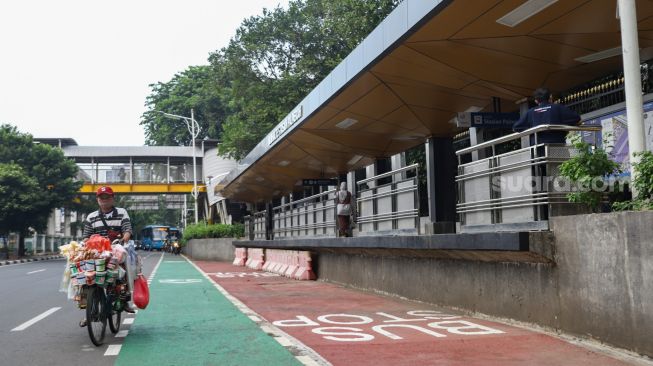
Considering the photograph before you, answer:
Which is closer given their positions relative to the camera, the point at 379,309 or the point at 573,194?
the point at 573,194

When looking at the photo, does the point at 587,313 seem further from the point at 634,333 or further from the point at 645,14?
the point at 645,14

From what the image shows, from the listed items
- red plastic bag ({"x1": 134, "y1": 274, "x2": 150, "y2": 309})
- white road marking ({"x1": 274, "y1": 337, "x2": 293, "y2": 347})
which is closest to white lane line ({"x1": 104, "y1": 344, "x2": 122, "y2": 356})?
red plastic bag ({"x1": 134, "y1": 274, "x2": 150, "y2": 309})

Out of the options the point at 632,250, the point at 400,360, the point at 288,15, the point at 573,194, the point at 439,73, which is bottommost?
the point at 400,360

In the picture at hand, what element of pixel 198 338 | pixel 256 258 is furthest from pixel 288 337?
pixel 256 258

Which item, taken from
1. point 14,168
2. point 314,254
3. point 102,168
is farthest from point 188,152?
point 314,254

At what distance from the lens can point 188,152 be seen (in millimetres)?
63469

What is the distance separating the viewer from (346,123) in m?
15.1

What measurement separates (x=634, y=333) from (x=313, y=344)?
3329 millimetres

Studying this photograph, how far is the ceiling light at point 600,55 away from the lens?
9.41 m

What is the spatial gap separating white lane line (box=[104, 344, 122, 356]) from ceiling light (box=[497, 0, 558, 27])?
6.12 metres

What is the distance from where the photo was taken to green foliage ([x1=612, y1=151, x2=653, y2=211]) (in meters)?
6.05

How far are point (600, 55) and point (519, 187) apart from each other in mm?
3137

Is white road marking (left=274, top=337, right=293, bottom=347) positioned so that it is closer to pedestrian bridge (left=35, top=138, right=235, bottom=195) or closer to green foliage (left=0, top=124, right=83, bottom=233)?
green foliage (left=0, top=124, right=83, bottom=233)

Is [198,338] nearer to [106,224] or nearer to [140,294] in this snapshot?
[140,294]
